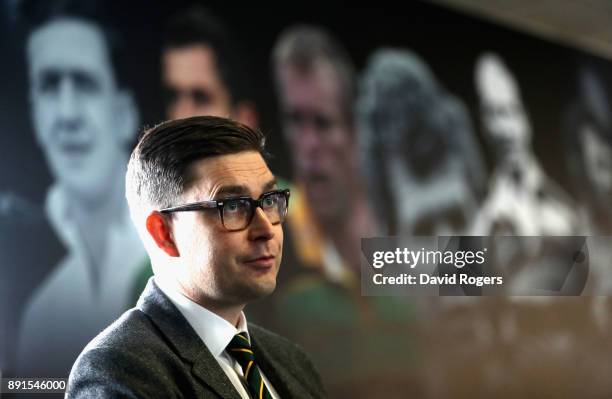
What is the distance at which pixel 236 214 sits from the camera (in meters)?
1.25

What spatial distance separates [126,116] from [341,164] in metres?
1.25

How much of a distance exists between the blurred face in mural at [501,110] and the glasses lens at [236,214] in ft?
Result: 11.6

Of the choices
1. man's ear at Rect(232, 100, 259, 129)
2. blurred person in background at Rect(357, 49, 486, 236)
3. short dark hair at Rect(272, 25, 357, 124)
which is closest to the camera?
man's ear at Rect(232, 100, 259, 129)

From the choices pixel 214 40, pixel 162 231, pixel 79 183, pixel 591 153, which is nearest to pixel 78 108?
pixel 79 183

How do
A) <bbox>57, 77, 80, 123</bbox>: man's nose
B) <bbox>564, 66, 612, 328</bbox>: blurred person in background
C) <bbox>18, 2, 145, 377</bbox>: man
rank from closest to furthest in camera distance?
1. <bbox>18, 2, 145, 377</bbox>: man
2. <bbox>57, 77, 80, 123</bbox>: man's nose
3. <bbox>564, 66, 612, 328</bbox>: blurred person in background

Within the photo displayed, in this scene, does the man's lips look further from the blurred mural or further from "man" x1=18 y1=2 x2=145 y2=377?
"man" x1=18 y1=2 x2=145 y2=377

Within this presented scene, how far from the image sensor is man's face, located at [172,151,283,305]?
1.23 metres

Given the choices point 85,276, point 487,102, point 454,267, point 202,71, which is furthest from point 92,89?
point 487,102

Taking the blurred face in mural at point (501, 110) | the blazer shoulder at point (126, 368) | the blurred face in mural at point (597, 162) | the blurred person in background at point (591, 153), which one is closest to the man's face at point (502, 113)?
the blurred face in mural at point (501, 110)

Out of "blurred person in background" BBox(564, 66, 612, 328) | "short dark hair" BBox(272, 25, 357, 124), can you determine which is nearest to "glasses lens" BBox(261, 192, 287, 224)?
"short dark hair" BBox(272, 25, 357, 124)

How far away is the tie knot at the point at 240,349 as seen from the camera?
129 centimetres

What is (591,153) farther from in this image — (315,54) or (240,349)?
(240,349)

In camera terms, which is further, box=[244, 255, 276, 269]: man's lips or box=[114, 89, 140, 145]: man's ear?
box=[114, 89, 140, 145]: man's ear

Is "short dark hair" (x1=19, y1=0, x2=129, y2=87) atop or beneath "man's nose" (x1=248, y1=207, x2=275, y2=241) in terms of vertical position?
atop
